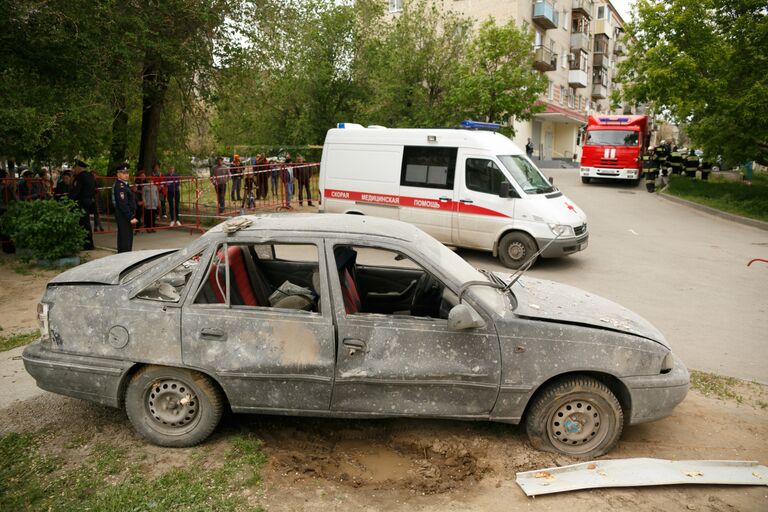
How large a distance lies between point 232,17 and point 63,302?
37.6ft

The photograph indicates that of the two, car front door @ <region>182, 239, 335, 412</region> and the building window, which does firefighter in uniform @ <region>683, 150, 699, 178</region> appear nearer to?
car front door @ <region>182, 239, 335, 412</region>

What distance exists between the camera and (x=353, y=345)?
372cm

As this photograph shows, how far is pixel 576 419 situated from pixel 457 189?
690cm

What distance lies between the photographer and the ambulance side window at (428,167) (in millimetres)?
10469

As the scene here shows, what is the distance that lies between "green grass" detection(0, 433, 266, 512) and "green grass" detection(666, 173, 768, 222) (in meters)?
17.2

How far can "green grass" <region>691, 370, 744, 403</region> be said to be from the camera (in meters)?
5.07

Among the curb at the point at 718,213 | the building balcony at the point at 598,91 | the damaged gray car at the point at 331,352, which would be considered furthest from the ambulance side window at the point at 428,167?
the building balcony at the point at 598,91

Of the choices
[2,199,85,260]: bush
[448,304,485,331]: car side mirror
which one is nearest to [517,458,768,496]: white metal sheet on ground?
[448,304,485,331]: car side mirror

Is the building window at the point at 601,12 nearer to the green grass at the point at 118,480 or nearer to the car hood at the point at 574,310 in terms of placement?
the car hood at the point at 574,310

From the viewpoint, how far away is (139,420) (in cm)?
395

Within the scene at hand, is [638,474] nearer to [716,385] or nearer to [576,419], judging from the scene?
[576,419]

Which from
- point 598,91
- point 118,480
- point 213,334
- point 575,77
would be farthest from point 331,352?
point 598,91

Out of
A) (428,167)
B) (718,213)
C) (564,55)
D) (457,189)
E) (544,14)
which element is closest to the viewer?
(457,189)

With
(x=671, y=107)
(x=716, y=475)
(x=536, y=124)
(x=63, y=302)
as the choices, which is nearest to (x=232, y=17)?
(x=63, y=302)
